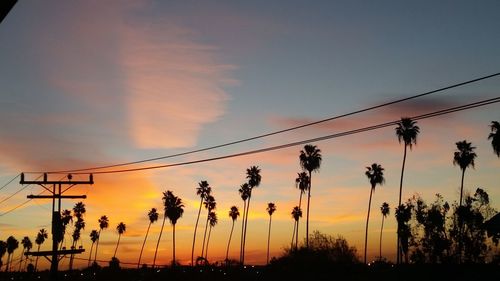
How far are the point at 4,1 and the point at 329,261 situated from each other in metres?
74.5

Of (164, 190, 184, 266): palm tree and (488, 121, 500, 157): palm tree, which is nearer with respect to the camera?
(488, 121, 500, 157): palm tree

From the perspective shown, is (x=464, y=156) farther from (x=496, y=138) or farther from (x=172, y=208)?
(x=172, y=208)

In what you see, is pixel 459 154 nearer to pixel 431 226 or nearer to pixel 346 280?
pixel 431 226

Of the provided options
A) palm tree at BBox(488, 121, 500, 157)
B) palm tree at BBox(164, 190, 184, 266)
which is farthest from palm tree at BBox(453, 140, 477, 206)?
palm tree at BBox(164, 190, 184, 266)

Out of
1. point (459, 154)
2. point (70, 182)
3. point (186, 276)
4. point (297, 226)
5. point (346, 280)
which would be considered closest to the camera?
point (70, 182)

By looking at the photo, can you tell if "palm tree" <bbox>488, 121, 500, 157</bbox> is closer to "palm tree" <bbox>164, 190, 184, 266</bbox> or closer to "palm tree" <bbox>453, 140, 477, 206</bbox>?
"palm tree" <bbox>453, 140, 477, 206</bbox>

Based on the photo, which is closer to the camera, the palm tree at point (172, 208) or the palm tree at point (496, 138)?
the palm tree at point (496, 138)

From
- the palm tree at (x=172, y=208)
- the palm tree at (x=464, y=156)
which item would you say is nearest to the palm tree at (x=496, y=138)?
the palm tree at (x=464, y=156)

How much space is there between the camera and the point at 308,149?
82.1m

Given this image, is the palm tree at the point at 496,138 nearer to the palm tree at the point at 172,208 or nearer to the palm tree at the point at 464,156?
the palm tree at the point at 464,156

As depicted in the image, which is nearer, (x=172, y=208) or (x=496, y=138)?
(x=496, y=138)

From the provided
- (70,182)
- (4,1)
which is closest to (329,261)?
(70,182)

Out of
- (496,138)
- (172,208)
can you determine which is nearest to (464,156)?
(496,138)

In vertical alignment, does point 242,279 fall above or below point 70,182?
below
